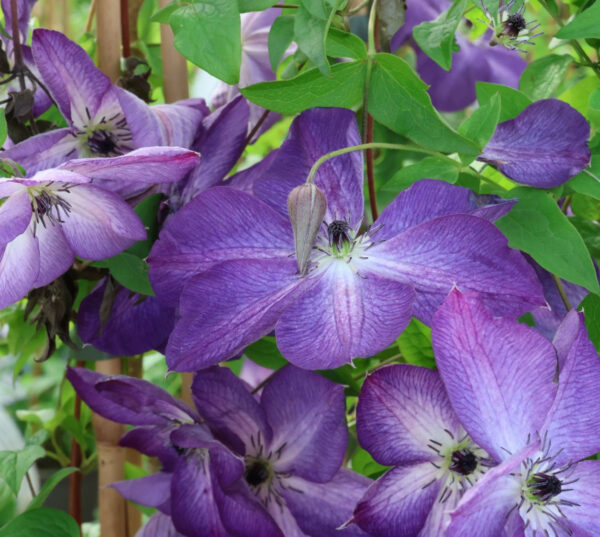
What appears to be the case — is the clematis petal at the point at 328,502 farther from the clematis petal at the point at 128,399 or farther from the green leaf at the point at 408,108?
the green leaf at the point at 408,108

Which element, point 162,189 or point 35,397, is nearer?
point 162,189

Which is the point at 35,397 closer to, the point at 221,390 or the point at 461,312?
the point at 221,390

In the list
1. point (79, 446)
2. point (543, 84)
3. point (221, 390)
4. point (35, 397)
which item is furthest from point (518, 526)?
point (35, 397)

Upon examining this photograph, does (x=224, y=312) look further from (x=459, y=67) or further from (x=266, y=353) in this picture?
(x=459, y=67)

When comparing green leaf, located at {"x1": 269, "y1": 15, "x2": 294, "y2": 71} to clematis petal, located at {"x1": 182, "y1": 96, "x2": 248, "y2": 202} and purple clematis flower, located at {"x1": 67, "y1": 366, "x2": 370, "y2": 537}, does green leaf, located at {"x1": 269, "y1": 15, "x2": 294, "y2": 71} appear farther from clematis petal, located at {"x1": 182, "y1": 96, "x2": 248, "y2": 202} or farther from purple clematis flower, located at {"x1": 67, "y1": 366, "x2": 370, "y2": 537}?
purple clematis flower, located at {"x1": 67, "y1": 366, "x2": 370, "y2": 537}

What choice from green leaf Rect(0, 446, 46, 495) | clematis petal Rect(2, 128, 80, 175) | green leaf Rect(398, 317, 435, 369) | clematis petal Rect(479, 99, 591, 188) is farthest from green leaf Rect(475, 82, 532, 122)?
green leaf Rect(0, 446, 46, 495)

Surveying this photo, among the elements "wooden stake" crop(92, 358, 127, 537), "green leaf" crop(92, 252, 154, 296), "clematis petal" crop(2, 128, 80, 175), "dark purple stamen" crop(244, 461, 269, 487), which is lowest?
"wooden stake" crop(92, 358, 127, 537)
